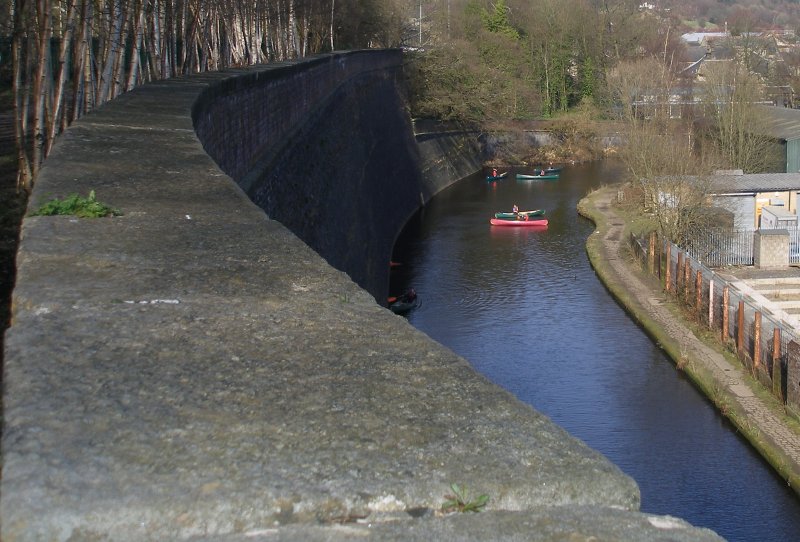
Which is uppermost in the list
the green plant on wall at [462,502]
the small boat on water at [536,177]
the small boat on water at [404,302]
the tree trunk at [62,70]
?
the tree trunk at [62,70]

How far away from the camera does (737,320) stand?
61.4 ft

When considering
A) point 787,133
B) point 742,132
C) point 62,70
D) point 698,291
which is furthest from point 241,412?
point 787,133

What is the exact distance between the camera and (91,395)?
8.63 ft

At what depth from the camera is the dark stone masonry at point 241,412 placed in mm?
2121

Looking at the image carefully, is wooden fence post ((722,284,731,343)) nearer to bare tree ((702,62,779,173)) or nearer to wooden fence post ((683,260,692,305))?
wooden fence post ((683,260,692,305))

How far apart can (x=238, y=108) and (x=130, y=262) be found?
9.92 metres

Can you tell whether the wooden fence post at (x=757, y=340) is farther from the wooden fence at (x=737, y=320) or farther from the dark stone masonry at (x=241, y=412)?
the dark stone masonry at (x=241, y=412)

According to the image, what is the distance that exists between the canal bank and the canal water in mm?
202

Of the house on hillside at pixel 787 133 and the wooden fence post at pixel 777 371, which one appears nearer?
the wooden fence post at pixel 777 371

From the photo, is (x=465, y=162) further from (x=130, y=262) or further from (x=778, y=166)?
(x=130, y=262)

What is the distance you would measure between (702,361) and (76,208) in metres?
14.9

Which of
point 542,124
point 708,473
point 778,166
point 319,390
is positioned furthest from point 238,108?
point 542,124

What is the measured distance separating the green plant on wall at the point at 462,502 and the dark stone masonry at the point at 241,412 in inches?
0.7

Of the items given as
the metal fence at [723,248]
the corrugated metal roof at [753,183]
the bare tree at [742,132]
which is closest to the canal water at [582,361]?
the metal fence at [723,248]
